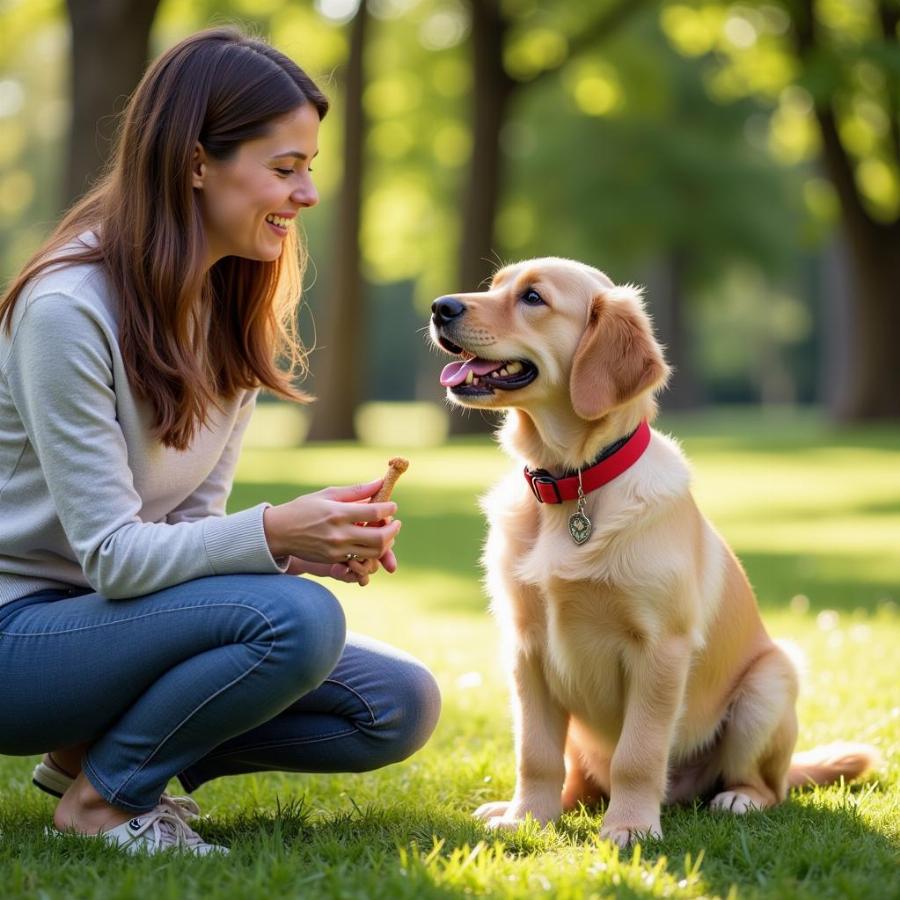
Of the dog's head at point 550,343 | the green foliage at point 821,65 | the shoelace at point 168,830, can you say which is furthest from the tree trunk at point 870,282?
the shoelace at point 168,830

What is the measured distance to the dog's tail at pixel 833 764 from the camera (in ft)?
11.9

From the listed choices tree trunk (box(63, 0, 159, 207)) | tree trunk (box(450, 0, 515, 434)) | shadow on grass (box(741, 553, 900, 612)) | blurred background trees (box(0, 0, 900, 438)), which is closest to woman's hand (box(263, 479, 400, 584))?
shadow on grass (box(741, 553, 900, 612))

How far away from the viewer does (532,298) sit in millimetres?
3576

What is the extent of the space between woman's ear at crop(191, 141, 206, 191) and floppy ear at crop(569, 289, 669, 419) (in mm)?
1054

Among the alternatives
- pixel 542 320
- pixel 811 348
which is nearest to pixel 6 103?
pixel 811 348

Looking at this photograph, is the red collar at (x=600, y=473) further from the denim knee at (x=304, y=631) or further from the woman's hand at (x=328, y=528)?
the denim knee at (x=304, y=631)

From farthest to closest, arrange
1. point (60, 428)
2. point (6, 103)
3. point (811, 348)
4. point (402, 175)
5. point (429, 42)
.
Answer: point (811, 348)
point (6, 103)
point (402, 175)
point (429, 42)
point (60, 428)

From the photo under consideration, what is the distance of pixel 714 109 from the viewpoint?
3036 centimetres

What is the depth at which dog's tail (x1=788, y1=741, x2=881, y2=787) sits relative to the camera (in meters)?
3.63

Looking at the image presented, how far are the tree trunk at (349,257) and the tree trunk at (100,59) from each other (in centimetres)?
649

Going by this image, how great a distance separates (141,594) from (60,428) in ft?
1.37

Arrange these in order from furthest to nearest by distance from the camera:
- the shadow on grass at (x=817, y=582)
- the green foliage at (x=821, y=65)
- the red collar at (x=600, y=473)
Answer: the green foliage at (x=821, y=65) → the shadow on grass at (x=817, y=582) → the red collar at (x=600, y=473)

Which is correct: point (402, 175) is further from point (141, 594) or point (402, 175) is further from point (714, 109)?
point (141, 594)

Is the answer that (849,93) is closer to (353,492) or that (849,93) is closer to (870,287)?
(870,287)
